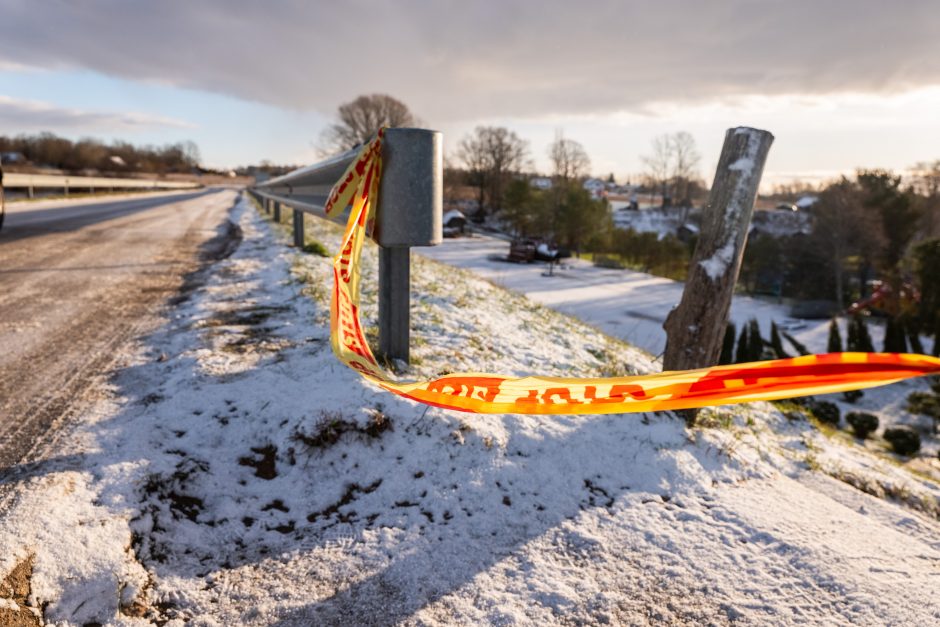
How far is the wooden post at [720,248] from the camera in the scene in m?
3.33

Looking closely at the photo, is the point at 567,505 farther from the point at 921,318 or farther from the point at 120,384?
the point at 921,318

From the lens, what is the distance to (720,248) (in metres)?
3.39

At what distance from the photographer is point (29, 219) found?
13336 millimetres

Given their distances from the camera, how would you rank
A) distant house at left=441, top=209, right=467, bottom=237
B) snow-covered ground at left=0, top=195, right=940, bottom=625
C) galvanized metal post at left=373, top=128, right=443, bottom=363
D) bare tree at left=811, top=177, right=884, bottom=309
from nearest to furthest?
snow-covered ground at left=0, top=195, right=940, bottom=625 < galvanized metal post at left=373, top=128, right=443, bottom=363 < bare tree at left=811, top=177, right=884, bottom=309 < distant house at left=441, top=209, right=467, bottom=237

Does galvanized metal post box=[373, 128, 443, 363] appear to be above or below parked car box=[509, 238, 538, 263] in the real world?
above

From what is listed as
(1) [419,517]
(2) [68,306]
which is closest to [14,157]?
(2) [68,306]

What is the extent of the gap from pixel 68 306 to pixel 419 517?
4.94 metres

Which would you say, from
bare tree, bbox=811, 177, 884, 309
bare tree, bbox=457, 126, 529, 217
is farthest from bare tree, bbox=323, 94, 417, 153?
bare tree, bbox=811, 177, 884, 309

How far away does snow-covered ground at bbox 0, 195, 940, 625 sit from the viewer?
190 cm

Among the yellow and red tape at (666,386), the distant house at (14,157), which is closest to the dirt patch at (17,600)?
the yellow and red tape at (666,386)

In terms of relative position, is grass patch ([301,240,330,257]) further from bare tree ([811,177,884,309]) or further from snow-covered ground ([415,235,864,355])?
bare tree ([811,177,884,309])

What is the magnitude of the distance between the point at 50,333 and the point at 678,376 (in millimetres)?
4874

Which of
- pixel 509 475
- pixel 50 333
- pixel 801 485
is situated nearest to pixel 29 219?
pixel 50 333

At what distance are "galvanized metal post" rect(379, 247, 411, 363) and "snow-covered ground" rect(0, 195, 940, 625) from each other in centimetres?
22
